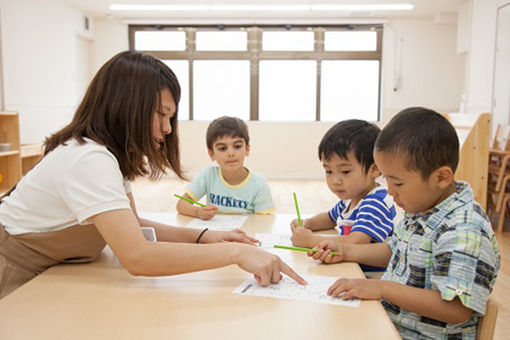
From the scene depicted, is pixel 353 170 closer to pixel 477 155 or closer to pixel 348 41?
pixel 477 155

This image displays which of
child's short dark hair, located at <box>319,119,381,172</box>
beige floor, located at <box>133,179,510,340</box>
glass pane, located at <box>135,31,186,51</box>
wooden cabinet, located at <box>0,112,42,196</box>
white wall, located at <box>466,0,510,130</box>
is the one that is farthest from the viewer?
glass pane, located at <box>135,31,186,51</box>

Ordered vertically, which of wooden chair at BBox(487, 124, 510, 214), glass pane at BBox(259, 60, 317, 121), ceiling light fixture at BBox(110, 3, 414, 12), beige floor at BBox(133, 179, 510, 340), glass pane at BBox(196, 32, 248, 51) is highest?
ceiling light fixture at BBox(110, 3, 414, 12)

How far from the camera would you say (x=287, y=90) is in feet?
23.6

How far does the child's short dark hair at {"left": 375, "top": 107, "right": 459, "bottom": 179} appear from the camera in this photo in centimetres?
94

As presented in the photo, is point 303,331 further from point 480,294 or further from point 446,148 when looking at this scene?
point 446,148

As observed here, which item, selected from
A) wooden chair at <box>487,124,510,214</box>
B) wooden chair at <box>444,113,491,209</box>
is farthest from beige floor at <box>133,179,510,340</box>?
wooden chair at <box>444,113,491,209</box>

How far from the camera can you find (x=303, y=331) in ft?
2.32

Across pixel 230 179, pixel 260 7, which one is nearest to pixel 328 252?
pixel 230 179

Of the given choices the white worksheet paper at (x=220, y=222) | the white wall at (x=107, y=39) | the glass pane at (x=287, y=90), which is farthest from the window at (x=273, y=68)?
the white worksheet paper at (x=220, y=222)

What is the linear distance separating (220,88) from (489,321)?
664cm

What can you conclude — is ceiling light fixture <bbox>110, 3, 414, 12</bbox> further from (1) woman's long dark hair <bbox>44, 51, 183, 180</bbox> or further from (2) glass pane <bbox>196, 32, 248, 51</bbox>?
(1) woman's long dark hair <bbox>44, 51, 183, 180</bbox>

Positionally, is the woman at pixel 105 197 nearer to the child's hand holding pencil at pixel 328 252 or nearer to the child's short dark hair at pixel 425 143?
the child's hand holding pencil at pixel 328 252

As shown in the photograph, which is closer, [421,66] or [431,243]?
[431,243]

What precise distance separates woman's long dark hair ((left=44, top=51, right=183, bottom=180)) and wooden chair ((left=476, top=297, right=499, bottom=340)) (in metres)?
0.81
